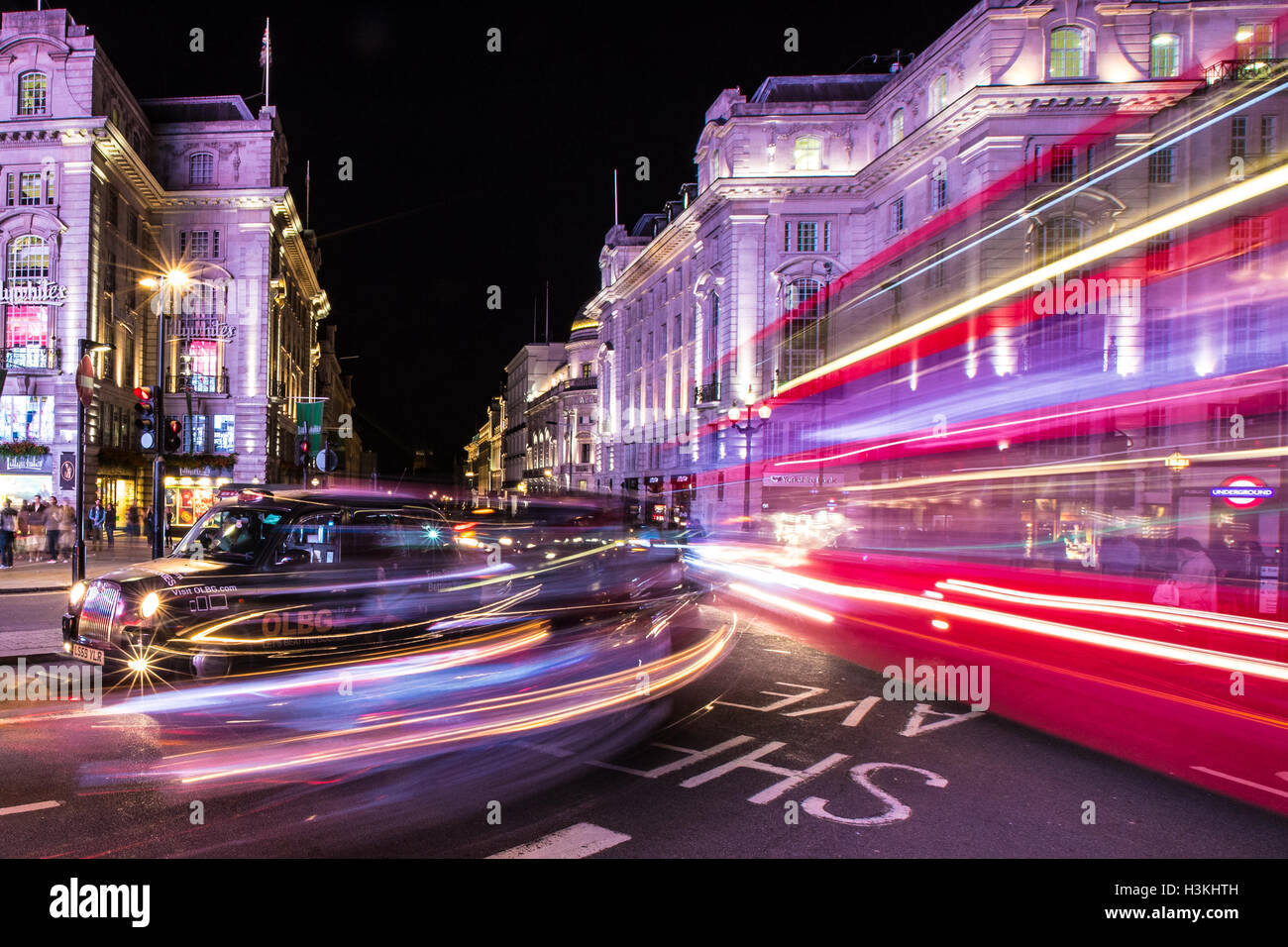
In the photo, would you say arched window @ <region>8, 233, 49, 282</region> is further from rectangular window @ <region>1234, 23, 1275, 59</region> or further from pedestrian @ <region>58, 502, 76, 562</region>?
rectangular window @ <region>1234, 23, 1275, 59</region>

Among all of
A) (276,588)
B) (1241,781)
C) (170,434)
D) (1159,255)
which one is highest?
(1159,255)

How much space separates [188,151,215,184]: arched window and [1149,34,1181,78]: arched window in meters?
46.3

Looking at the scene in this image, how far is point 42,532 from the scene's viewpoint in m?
24.8

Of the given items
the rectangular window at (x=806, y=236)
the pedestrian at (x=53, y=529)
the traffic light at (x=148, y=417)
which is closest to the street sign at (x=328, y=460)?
the traffic light at (x=148, y=417)

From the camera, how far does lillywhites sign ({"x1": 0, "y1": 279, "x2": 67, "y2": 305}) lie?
117 ft

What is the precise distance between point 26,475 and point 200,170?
64.6ft

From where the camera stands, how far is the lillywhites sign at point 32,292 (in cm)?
3569

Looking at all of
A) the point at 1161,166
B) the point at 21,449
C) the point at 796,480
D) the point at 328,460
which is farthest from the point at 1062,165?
the point at 21,449

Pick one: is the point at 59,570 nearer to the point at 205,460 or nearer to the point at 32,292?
the point at 32,292

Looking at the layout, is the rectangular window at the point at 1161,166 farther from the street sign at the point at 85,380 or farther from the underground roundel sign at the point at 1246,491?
the street sign at the point at 85,380

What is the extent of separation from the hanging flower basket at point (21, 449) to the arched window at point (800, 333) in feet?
115

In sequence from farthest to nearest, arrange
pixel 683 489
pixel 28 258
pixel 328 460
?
pixel 683 489, pixel 28 258, pixel 328 460
